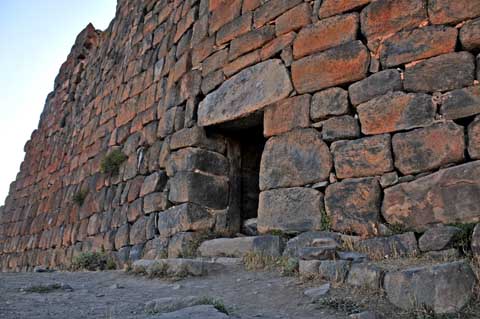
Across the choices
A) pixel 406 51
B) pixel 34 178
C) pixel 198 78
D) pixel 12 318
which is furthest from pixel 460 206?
pixel 34 178

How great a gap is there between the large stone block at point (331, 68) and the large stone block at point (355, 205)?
33.7 inches

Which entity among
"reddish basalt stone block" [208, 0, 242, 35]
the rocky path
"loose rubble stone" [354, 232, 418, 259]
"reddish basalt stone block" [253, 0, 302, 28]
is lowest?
the rocky path

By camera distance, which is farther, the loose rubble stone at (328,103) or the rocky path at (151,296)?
the loose rubble stone at (328,103)

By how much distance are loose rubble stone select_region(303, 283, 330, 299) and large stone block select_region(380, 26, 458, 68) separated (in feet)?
5.84

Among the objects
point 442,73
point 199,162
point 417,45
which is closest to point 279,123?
point 199,162

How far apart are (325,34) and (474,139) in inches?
60.9

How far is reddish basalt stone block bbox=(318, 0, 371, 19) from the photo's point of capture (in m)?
4.08

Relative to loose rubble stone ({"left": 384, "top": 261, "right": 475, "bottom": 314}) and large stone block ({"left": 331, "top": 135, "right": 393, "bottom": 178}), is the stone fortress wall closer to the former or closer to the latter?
large stone block ({"left": 331, "top": 135, "right": 393, "bottom": 178})

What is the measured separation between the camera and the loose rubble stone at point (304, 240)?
3.62 metres

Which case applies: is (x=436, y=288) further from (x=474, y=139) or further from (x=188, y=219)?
(x=188, y=219)

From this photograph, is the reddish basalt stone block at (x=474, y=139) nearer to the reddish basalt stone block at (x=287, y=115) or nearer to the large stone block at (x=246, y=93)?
the reddish basalt stone block at (x=287, y=115)

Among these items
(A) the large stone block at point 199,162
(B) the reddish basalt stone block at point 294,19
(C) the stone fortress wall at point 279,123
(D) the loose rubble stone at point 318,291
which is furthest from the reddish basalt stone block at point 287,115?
(D) the loose rubble stone at point 318,291

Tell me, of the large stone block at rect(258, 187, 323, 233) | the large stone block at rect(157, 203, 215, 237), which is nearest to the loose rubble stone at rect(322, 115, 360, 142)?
the large stone block at rect(258, 187, 323, 233)

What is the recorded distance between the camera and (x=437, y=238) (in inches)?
123
